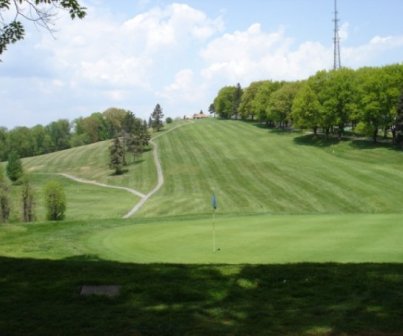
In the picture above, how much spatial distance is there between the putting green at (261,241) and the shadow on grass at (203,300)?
456 cm

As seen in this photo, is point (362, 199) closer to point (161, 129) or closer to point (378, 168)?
point (378, 168)

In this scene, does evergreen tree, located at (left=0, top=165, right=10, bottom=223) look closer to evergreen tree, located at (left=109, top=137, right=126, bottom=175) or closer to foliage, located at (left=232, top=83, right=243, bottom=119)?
evergreen tree, located at (left=109, top=137, right=126, bottom=175)

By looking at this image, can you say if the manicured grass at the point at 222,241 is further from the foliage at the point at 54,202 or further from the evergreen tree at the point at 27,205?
the evergreen tree at the point at 27,205

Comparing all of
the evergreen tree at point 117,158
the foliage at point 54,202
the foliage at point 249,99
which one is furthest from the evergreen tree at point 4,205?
the foliage at point 249,99

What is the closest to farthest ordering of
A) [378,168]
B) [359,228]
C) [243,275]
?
[243,275] < [359,228] < [378,168]

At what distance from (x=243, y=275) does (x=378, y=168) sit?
60306 millimetres

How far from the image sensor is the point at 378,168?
64.8m

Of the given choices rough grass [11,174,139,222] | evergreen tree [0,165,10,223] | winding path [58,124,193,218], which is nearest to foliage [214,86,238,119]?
winding path [58,124,193,218]

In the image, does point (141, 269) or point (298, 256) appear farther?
point (298, 256)

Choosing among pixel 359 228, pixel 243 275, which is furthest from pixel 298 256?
pixel 359 228

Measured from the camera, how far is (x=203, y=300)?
7750mm

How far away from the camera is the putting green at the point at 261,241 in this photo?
14328 millimetres

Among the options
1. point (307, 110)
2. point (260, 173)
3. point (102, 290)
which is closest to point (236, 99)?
point (307, 110)

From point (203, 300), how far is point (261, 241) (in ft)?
32.2
